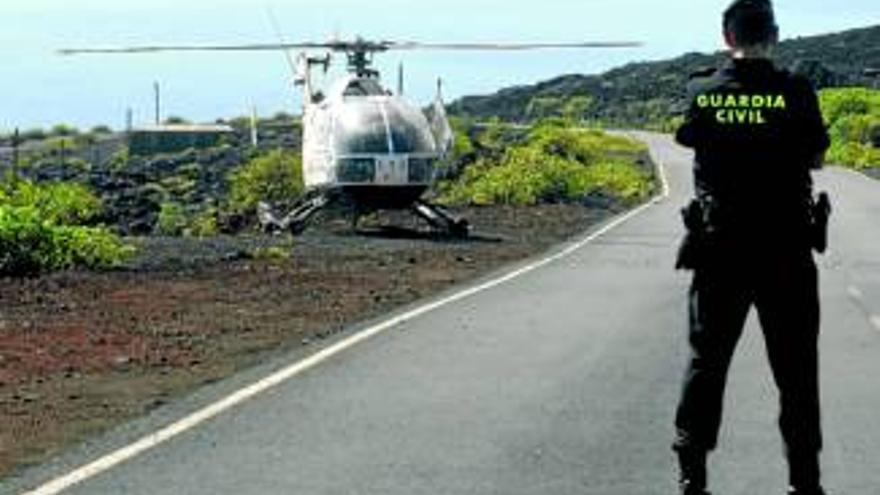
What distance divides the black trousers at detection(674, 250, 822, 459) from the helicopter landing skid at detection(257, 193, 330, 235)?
26298 mm

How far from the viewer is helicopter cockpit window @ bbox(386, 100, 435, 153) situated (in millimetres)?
32875

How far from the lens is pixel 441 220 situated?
34094mm

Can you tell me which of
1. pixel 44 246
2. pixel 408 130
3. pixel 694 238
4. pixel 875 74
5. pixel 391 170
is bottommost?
pixel 44 246

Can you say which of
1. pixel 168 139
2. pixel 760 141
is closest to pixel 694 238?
pixel 760 141

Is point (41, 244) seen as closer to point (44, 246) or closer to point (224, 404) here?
point (44, 246)

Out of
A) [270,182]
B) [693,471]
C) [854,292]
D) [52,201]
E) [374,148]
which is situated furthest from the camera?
[270,182]

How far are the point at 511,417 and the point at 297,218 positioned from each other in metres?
23.2

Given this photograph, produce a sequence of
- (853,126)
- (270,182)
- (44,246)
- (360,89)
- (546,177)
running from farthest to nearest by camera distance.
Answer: (853,126), (546,177), (270,182), (360,89), (44,246)

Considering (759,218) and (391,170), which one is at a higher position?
(759,218)

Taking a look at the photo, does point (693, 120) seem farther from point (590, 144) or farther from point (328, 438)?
point (590, 144)

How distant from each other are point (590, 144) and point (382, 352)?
2353 inches

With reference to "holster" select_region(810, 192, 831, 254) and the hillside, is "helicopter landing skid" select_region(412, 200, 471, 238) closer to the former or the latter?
"holster" select_region(810, 192, 831, 254)

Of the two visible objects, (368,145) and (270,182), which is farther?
(270,182)

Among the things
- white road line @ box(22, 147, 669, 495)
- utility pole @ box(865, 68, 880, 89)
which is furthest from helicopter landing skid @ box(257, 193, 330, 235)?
utility pole @ box(865, 68, 880, 89)
